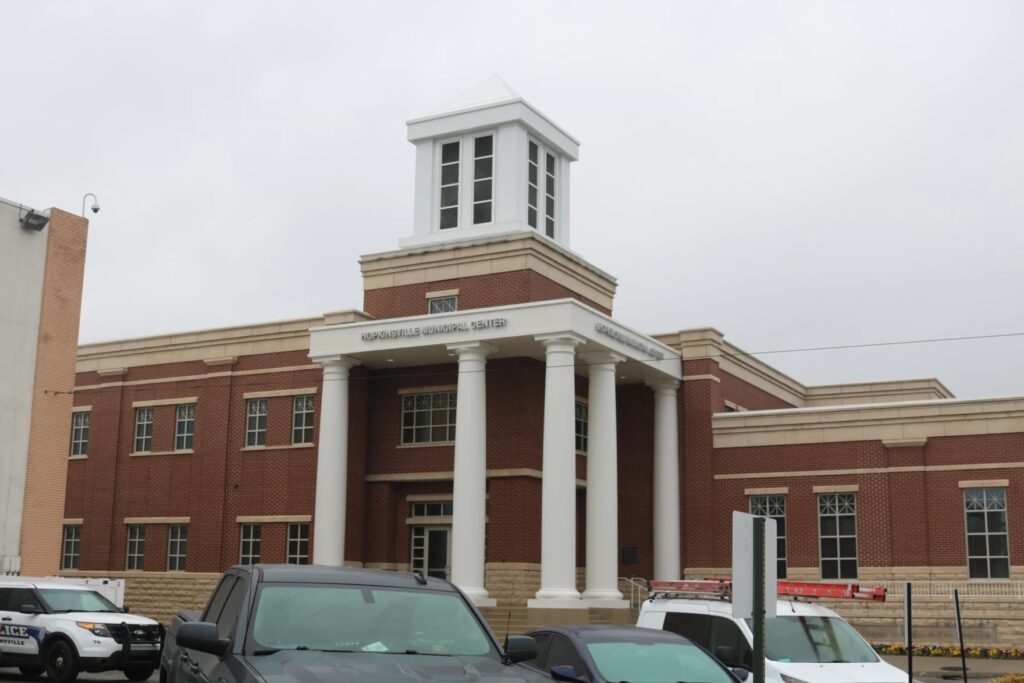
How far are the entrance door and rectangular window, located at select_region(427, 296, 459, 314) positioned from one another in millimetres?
6396

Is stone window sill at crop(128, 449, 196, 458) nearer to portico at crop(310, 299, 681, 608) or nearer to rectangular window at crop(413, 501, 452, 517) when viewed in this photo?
portico at crop(310, 299, 681, 608)

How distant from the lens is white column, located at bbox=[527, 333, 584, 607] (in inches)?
1201

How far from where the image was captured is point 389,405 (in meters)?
36.6

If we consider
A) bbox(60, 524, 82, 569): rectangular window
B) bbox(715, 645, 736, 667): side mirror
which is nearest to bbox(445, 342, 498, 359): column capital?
bbox(60, 524, 82, 569): rectangular window

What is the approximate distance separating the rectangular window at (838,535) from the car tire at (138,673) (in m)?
20.4

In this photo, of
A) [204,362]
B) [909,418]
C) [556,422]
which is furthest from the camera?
[204,362]

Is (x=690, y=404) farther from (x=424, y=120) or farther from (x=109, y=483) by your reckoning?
(x=109, y=483)

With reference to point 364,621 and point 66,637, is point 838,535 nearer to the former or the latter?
point 66,637

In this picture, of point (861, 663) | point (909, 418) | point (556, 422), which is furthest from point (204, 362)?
point (861, 663)

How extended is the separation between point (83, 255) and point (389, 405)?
35.2ft

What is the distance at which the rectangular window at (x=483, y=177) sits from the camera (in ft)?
123

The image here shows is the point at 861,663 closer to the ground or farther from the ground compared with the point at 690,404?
closer to the ground

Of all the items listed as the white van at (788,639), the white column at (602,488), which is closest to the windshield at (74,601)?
the white van at (788,639)

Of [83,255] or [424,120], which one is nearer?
[83,255]
